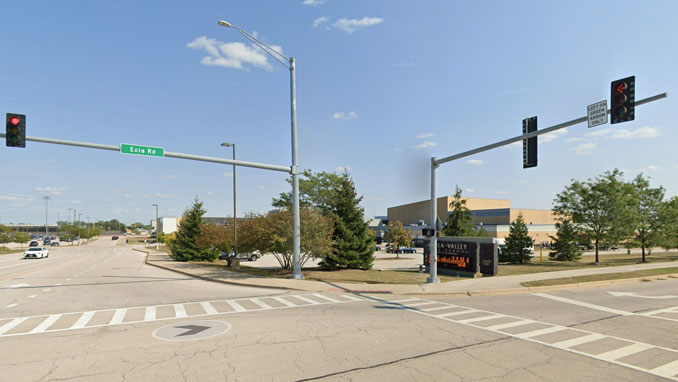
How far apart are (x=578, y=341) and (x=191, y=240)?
3703 cm

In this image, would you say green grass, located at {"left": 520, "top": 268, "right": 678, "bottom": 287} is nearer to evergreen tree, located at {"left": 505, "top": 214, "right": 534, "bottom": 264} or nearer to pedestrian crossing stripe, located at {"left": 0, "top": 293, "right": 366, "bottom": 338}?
pedestrian crossing stripe, located at {"left": 0, "top": 293, "right": 366, "bottom": 338}

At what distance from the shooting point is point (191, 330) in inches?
373

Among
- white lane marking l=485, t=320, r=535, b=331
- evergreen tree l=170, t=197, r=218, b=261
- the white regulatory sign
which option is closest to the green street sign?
white lane marking l=485, t=320, r=535, b=331

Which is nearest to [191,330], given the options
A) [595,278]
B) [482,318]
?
[482,318]

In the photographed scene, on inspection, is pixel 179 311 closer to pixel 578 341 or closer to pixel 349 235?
pixel 578 341

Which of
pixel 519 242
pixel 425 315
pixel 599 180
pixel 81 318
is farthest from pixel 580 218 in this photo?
pixel 81 318

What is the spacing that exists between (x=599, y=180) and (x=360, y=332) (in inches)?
1211

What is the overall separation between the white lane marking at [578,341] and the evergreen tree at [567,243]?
28.0m

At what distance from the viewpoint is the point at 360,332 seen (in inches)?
363

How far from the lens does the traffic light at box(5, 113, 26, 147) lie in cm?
1257

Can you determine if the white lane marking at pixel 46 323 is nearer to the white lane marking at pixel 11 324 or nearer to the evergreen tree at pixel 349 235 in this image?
the white lane marking at pixel 11 324

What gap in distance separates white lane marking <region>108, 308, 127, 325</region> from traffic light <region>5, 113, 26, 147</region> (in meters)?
6.52

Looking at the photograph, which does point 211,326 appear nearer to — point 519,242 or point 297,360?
point 297,360

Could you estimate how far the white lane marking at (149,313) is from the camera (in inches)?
432
